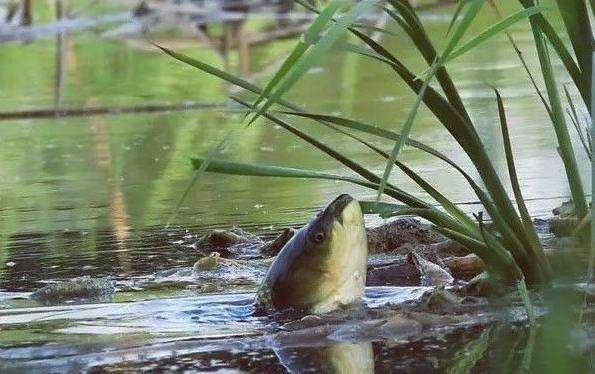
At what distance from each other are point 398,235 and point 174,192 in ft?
3.89

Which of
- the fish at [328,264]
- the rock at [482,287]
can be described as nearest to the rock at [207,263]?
the fish at [328,264]

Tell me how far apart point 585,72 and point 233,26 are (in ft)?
22.8

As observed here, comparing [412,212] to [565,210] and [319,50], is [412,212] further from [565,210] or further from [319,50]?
[565,210]

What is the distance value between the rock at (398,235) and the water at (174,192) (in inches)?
10.6

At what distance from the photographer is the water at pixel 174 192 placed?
2.38 m

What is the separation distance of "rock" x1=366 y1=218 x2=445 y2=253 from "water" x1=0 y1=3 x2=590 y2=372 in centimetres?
27

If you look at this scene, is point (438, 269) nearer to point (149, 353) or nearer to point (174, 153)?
point (149, 353)

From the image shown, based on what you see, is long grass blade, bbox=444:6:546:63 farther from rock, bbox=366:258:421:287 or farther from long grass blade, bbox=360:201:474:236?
rock, bbox=366:258:421:287

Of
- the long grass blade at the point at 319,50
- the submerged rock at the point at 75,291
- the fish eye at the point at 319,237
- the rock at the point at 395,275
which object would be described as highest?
the long grass blade at the point at 319,50

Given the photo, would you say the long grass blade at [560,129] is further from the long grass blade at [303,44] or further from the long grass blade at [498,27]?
the long grass blade at [303,44]

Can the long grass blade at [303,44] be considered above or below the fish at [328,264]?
above

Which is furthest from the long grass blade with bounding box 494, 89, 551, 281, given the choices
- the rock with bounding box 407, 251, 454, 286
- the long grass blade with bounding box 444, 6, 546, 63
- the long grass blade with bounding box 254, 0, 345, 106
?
the long grass blade with bounding box 254, 0, 345, 106

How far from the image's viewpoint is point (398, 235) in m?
3.36

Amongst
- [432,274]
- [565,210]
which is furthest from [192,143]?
[432,274]
